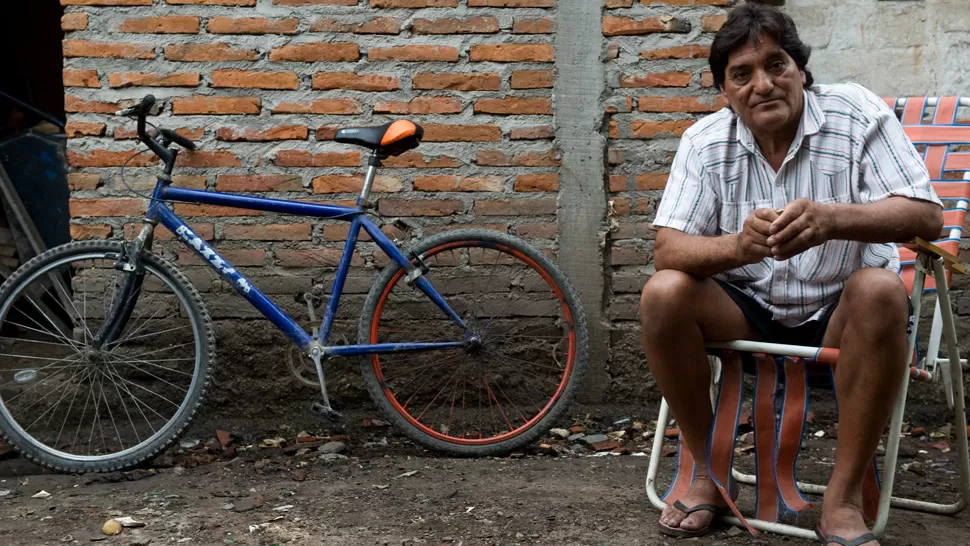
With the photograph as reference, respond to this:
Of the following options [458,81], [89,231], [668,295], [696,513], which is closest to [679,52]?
[458,81]

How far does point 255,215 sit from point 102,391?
937 millimetres

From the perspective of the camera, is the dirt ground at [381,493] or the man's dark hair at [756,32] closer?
the man's dark hair at [756,32]

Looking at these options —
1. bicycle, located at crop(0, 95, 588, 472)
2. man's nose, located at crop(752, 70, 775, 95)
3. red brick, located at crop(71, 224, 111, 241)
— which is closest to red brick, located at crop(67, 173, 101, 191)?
red brick, located at crop(71, 224, 111, 241)

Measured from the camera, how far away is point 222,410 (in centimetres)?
420

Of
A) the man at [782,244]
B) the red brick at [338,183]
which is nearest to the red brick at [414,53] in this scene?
the red brick at [338,183]

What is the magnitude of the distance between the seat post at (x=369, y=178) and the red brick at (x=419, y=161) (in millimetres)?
310

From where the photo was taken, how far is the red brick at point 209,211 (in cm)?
405

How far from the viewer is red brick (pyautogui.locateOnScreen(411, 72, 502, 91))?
4.07 meters

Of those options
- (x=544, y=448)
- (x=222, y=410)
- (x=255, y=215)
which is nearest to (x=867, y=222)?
(x=544, y=448)

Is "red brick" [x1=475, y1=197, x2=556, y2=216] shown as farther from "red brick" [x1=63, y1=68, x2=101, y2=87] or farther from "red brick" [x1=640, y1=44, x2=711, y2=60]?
"red brick" [x1=63, y1=68, x2=101, y2=87]

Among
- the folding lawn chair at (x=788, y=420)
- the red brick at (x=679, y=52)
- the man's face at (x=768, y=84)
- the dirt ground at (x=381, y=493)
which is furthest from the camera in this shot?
the red brick at (x=679, y=52)

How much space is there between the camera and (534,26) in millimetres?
4070

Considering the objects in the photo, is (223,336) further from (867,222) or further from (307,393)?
(867,222)

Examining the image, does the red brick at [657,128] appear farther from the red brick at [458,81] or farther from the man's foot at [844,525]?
the man's foot at [844,525]
